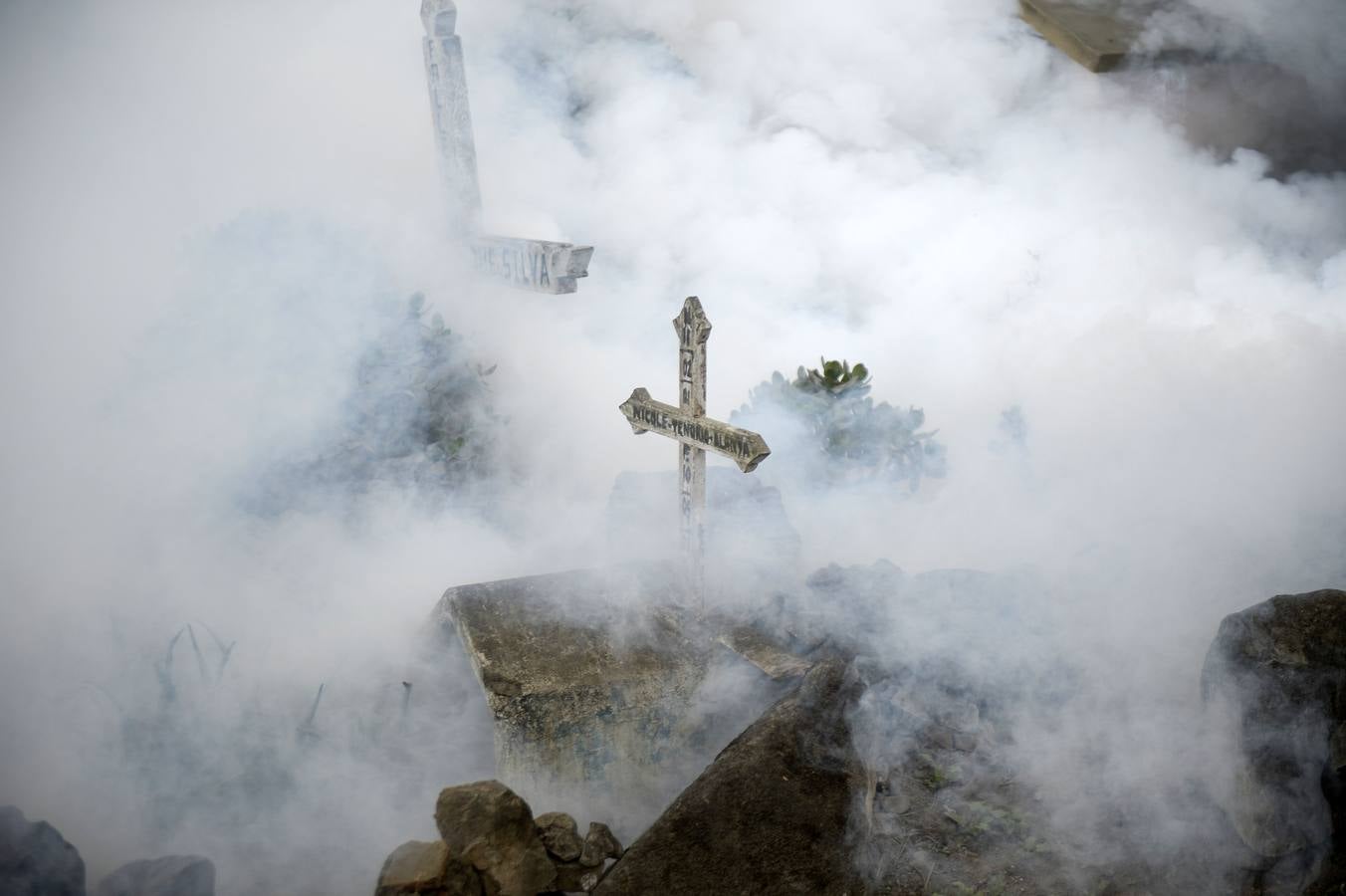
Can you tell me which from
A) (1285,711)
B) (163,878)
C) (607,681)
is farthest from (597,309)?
(1285,711)

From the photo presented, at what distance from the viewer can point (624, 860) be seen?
13.2 feet

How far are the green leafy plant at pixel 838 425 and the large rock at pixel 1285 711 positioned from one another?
3.23 meters

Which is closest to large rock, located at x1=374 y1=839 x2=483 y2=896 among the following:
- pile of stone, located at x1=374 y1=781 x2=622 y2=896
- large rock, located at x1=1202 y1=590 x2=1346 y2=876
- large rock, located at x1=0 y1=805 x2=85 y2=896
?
pile of stone, located at x1=374 y1=781 x2=622 y2=896

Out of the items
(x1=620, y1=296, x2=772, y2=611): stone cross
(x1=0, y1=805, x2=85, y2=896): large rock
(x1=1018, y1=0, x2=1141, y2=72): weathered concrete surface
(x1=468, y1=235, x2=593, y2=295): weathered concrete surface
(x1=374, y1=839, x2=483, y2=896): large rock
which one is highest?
(x1=1018, y1=0, x2=1141, y2=72): weathered concrete surface

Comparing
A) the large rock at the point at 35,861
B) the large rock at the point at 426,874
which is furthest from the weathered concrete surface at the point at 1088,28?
the large rock at the point at 35,861

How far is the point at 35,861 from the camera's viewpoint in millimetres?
4355

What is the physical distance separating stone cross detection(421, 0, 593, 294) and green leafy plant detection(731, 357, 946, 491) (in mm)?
1466

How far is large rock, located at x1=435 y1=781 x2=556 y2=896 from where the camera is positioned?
4.23 meters

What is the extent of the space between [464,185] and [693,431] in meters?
3.58

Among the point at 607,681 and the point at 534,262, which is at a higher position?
the point at 534,262

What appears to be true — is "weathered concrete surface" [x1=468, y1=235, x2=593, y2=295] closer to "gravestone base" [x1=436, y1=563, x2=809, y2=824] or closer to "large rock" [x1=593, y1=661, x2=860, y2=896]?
"gravestone base" [x1=436, y1=563, x2=809, y2=824]

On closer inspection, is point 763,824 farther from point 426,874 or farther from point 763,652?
point 763,652

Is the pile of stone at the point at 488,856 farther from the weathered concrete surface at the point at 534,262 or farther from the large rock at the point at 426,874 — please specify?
the weathered concrete surface at the point at 534,262

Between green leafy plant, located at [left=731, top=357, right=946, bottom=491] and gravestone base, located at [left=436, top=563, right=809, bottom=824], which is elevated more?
green leafy plant, located at [left=731, top=357, right=946, bottom=491]
